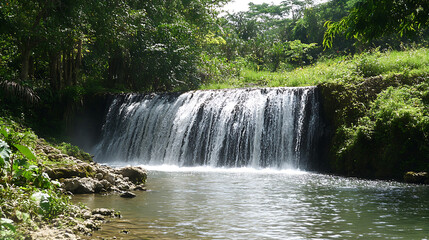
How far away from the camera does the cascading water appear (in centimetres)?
1559

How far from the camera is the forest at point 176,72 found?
378 inches

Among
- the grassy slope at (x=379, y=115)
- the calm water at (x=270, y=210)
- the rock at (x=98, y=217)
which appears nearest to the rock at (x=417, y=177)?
the grassy slope at (x=379, y=115)

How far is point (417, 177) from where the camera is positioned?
11.4m

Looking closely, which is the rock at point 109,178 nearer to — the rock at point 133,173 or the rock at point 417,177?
the rock at point 133,173

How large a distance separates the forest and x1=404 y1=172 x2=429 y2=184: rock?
39 cm

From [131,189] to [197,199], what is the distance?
5.76 ft

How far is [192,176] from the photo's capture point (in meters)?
12.7

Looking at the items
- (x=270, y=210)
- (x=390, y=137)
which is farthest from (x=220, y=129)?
(x=270, y=210)

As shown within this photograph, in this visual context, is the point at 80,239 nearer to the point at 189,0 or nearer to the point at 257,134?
the point at 257,134

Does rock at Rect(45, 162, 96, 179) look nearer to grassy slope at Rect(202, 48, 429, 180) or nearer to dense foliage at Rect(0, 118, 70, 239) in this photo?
dense foliage at Rect(0, 118, 70, 239)

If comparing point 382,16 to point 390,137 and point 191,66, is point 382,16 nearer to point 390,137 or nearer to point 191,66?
point 390,137

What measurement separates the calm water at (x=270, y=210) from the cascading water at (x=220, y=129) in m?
4.45

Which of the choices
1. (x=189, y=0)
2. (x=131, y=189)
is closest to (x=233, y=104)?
(x=131, y=189)

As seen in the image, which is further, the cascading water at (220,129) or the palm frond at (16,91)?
the palm frond at (16,91)
